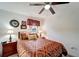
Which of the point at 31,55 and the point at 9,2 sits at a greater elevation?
the point at 9,2

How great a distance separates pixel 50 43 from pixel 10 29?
0.60 m

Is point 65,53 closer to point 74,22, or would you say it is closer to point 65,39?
point 65,39

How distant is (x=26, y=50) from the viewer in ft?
5.10

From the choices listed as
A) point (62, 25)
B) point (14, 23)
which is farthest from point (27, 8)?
point (62, 25)

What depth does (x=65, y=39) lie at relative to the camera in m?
1.62

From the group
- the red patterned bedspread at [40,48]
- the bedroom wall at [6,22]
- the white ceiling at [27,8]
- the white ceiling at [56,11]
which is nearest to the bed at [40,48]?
the red patterned bedspread at [40,48]

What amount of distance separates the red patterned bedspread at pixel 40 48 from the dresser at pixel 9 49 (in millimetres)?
57

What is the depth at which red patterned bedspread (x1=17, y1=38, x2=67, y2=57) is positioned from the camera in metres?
1.57

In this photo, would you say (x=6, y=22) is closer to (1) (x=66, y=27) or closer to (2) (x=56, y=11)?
(2) (x=56, y=11)

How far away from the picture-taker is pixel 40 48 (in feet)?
5.22

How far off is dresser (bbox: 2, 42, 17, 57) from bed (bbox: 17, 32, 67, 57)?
57 mm

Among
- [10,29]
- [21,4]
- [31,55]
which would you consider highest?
[21,4]

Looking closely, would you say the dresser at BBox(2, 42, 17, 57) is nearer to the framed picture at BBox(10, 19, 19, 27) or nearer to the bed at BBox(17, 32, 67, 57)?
the bed at BBox(17, 32, 67, 57)

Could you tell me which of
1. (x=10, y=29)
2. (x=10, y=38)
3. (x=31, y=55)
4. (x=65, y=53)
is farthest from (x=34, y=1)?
(x=65, y=53)
